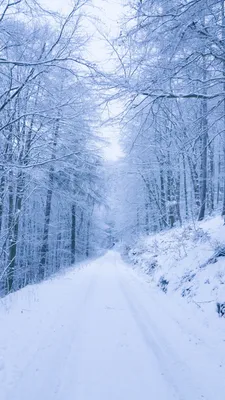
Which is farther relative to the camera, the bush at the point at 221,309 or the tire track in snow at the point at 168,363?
the bush at the point at 221,309

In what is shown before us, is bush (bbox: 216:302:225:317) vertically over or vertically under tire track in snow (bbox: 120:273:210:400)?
over

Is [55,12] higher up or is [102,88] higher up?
[55,12]

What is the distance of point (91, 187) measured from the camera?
821 inches

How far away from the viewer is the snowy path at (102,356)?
3.45m

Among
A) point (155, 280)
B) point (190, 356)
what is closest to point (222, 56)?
point (190, 356)

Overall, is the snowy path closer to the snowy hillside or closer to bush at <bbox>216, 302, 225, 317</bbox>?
bush at <bbox>216, 302, 225, 317</bbox>

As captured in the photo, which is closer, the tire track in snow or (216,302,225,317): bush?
the tire track in snow

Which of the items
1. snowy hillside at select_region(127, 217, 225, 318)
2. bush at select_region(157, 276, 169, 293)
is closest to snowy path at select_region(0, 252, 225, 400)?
snowy hillside at select_region(127, 217, 225, 318)

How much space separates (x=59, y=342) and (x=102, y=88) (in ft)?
16.9

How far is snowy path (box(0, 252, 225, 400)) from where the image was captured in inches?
136

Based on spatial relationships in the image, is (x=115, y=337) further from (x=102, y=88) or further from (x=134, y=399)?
(x=102, y=88)

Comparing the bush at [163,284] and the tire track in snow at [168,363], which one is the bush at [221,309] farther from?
the bush at [163,284]

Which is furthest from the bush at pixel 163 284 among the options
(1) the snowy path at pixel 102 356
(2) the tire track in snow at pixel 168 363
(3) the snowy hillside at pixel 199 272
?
(2) the tire track in snow at pixel 168 363

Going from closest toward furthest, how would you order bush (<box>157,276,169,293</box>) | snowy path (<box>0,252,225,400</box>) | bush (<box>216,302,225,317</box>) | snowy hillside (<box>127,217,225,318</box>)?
snowy path (<box>0,252,225,400</box>)
bush (<box>216,302,225,317</box>)
snowy hillside (<box>127,217,225,318</box>)
bush (<box>157,276,169,293</box>)
